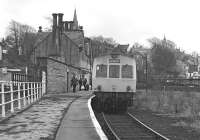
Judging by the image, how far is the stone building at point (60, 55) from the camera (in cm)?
3033

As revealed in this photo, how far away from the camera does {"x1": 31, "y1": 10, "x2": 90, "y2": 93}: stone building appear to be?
3033 centimetres

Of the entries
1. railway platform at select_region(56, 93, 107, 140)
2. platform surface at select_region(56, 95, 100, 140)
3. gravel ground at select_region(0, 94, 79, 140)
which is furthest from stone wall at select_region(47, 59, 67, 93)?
railway platform at select_region(56, 93, 107, 140)

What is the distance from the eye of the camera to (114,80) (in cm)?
2103

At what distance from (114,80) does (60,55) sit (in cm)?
3259

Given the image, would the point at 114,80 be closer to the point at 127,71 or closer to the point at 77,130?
the point at 127,71

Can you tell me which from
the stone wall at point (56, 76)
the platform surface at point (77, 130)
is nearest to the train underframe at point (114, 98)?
the platform surface at point (77, 130)

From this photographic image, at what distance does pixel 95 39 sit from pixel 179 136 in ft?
303

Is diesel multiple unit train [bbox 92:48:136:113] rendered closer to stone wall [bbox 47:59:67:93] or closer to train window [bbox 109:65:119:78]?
train window [bbox 109:65:119:78]

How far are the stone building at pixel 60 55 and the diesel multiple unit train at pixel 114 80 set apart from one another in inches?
342

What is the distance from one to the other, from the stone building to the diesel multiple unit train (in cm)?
869

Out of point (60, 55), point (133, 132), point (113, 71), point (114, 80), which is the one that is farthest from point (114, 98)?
point (60, 55)

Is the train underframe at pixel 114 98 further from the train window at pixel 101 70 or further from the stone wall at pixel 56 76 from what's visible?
the stone wall at pixel 56 76

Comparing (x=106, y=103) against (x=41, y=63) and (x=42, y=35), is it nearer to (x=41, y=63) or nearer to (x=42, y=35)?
(x=41, y=63)

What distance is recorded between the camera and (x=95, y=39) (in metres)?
104
